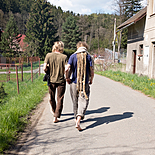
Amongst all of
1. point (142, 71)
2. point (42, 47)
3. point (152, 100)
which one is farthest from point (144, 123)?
point (42, 47)

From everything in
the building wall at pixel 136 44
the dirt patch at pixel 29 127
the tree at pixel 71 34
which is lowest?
the dirt patch at pixel 29 127

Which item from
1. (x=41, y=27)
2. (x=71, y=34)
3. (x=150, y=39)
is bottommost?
(x=150, y=39)

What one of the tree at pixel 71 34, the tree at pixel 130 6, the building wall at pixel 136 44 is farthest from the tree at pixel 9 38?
the tree at pixel 71 34

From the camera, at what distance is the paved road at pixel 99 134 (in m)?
3.60

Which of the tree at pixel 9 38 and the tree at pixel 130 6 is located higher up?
the tree at pixel 130 6

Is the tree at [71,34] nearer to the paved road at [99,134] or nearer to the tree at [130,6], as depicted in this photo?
the tree at [130,6]

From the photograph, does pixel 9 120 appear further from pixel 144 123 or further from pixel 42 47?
pixel 42 47

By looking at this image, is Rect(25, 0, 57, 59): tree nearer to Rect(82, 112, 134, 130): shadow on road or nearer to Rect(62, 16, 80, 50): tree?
Rect(62, 16, 80, 50): tree

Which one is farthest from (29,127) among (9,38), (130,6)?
(130,6)

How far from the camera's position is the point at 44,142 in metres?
3.94

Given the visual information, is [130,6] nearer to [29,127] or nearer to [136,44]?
[136,44]

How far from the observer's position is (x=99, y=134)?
4.37 meters

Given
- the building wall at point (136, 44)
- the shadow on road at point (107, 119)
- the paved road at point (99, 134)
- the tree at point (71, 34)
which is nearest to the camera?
the paved road at point (99, 134)

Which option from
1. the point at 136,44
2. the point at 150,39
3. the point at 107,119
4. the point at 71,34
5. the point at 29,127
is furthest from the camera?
the point at 71,34
